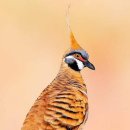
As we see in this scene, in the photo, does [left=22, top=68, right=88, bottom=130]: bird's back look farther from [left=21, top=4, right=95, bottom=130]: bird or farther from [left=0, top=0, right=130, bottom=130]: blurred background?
[left=0, top=0, right=130, bottom=130]: blurred background

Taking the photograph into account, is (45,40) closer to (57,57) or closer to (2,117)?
(57,57)

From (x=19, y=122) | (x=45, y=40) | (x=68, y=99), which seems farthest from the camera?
(x=45, y=40)

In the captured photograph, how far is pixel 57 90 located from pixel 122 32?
80cm

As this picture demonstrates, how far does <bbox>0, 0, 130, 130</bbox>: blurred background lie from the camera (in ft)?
10.3

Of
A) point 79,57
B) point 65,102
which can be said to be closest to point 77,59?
point 79,57

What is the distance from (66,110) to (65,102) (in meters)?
0.03

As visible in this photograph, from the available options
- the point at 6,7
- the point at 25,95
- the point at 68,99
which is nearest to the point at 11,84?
the point at 25,95

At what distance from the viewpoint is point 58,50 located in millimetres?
3217

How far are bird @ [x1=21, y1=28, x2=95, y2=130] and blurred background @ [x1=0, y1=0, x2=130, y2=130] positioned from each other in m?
0.34

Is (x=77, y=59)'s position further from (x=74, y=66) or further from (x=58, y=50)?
(x=58, y=50)

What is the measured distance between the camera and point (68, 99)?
2.64 meters

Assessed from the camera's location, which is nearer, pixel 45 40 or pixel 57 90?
pixel 57 90

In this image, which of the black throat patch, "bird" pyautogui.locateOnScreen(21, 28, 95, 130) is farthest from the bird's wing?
the black throat patch

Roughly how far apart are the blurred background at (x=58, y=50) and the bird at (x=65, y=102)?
34 centimetres
